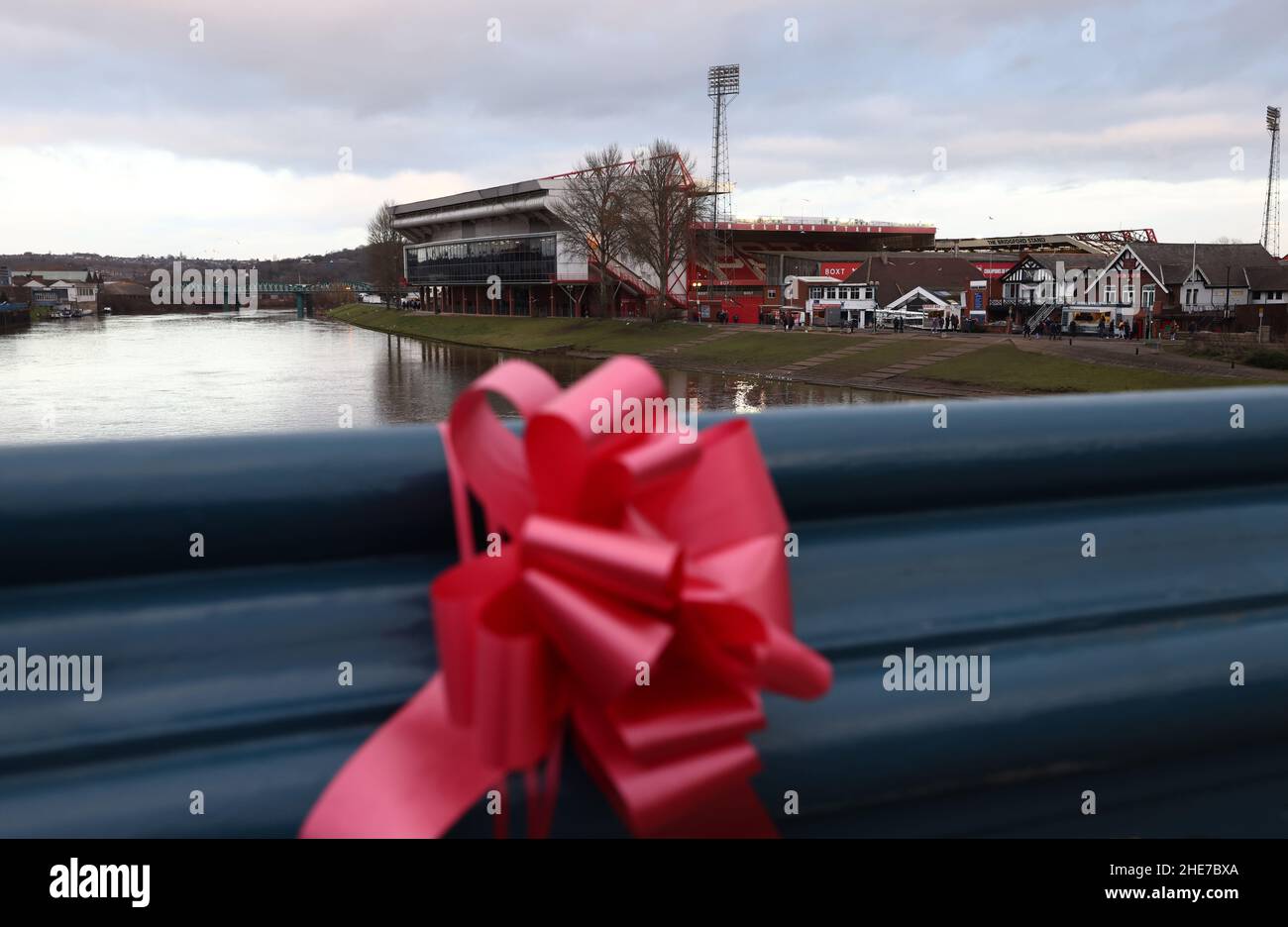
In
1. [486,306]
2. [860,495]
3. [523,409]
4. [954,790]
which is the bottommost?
[954,790]

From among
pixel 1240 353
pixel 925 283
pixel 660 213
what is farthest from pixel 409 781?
pixel 925 283

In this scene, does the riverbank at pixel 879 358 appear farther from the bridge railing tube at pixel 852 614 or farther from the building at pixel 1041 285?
the bridge railing tube at pixel 852 614

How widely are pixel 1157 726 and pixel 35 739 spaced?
3.73 feet

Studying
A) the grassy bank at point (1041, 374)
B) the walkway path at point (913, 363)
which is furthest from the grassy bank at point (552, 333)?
the grassy bank at point (1041, 374)

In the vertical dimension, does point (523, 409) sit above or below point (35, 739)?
above

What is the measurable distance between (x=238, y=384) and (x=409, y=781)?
2274cm

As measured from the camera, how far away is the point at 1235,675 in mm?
1191

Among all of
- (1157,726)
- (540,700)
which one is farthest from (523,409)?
(1157,726)

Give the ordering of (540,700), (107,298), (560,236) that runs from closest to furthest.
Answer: (540,700)
(560,236)
(107,298)

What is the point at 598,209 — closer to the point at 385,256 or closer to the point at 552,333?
the point at 552,333

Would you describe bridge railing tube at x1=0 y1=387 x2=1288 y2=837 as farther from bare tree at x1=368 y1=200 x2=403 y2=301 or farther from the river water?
bare tree at x1=368 y1=200 x2=403 y2=301

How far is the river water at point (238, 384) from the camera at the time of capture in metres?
16.7

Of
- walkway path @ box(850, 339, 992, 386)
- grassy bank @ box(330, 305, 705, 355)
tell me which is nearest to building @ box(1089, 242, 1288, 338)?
walkway path @ box(850, 339, 992, 386)
